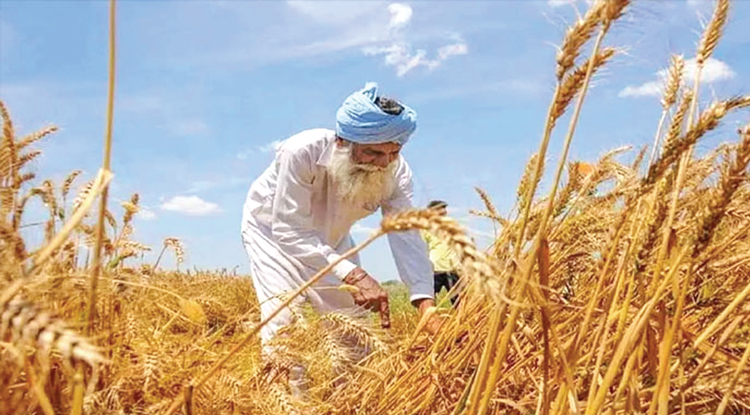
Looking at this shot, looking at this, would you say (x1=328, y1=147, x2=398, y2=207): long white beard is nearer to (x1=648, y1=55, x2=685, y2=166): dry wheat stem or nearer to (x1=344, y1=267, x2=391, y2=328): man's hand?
(x1=344, y1=267, x2=391, y2=328): man's hand

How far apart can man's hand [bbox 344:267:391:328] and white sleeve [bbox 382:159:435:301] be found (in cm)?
39

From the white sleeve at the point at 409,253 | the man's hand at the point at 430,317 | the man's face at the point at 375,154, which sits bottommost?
the man's hand at the point at 430,317

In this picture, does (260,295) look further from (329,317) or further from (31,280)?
(31,280)

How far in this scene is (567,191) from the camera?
1.39 meters

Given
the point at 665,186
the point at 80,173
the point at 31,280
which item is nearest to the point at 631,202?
the point at 665,186

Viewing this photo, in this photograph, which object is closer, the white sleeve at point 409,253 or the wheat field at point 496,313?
the wheat field at point 496,313

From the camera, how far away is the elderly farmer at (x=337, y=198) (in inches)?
124

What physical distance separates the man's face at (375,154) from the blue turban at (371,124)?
0.12 feet

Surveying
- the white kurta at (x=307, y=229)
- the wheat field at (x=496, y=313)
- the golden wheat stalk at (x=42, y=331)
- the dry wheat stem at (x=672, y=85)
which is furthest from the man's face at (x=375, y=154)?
the golden wheat stalk at (x=42, y=331)

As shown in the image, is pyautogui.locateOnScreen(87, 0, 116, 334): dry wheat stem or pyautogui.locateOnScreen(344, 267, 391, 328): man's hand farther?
pyautogui.locateOnScreen(344, 267, 391, 328): man's hand

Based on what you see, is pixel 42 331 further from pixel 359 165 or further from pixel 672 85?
pixel 359 165

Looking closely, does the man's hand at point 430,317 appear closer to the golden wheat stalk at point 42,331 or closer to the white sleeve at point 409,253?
the white sleeve at point 409,253

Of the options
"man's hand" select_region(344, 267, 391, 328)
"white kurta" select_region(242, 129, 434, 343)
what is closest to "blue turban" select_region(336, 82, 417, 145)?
"white kurta" select_region(242, 129, 434, 343)

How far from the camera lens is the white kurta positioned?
3234 mm
